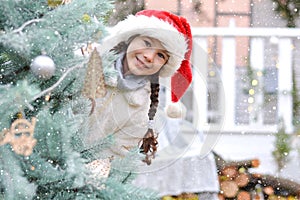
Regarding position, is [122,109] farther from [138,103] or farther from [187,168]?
[187,168]

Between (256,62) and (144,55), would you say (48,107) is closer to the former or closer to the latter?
(144,55)

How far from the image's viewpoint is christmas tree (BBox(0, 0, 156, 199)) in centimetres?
93

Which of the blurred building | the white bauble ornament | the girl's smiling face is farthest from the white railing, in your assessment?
the white bauble ornament

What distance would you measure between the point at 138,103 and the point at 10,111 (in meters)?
0.61

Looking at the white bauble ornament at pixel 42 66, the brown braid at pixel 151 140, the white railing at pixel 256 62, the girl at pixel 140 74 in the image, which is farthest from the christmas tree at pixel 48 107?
the white railing at pixel 256 62

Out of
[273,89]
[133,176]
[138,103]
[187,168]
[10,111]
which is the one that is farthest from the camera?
[273,89]

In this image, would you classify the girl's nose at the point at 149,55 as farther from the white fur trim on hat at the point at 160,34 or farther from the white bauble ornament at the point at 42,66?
the white bauble ornament at the point at 42,66

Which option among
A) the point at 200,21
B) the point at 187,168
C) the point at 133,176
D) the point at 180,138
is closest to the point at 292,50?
the point at 200,21

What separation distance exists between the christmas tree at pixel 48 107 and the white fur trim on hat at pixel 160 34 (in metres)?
0.24

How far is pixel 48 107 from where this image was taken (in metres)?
1.05

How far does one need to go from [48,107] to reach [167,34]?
407 mm

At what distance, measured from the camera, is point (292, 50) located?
9.70 ft

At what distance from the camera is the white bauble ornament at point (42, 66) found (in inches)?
37.4

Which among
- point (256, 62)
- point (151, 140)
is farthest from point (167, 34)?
point (256, 62)
